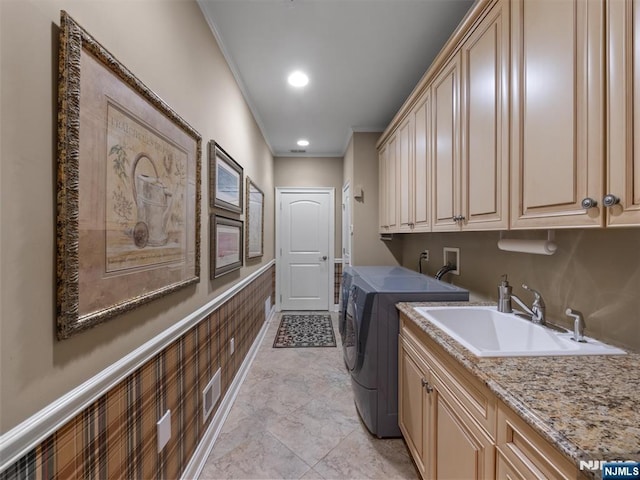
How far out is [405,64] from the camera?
216 cm

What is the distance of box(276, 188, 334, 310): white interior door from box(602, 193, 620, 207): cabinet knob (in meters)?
3.74

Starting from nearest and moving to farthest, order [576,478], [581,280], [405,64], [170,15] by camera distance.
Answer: [576,478] → [581,280] → [170,15] → [405,64]

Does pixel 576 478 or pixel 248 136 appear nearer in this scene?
pixel 576 478

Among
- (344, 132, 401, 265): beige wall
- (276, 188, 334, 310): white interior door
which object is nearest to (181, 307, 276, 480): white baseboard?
(344, 132, 401, 265): beige wall

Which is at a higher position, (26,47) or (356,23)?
(356,23)

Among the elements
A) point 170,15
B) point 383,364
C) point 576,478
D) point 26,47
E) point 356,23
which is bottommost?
point 383,364

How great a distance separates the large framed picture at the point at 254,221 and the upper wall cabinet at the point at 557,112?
2168 mm

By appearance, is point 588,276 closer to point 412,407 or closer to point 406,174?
point 412,407

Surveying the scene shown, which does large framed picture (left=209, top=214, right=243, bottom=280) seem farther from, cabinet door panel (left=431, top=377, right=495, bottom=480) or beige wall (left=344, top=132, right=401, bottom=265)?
beige wall (left=344, top=132, right=401, bottom=265)

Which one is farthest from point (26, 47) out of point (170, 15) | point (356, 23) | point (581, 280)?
point (581, 280)

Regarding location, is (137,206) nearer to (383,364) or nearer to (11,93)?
(11,93)

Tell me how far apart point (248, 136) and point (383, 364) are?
7.48ft

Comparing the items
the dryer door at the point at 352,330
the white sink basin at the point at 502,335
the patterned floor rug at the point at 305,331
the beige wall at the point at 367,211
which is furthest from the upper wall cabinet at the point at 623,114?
the patterned floor rug at the point at 305,331

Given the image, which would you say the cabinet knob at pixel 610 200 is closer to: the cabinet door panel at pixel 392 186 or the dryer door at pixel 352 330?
the dryer door at pixel 352 330
